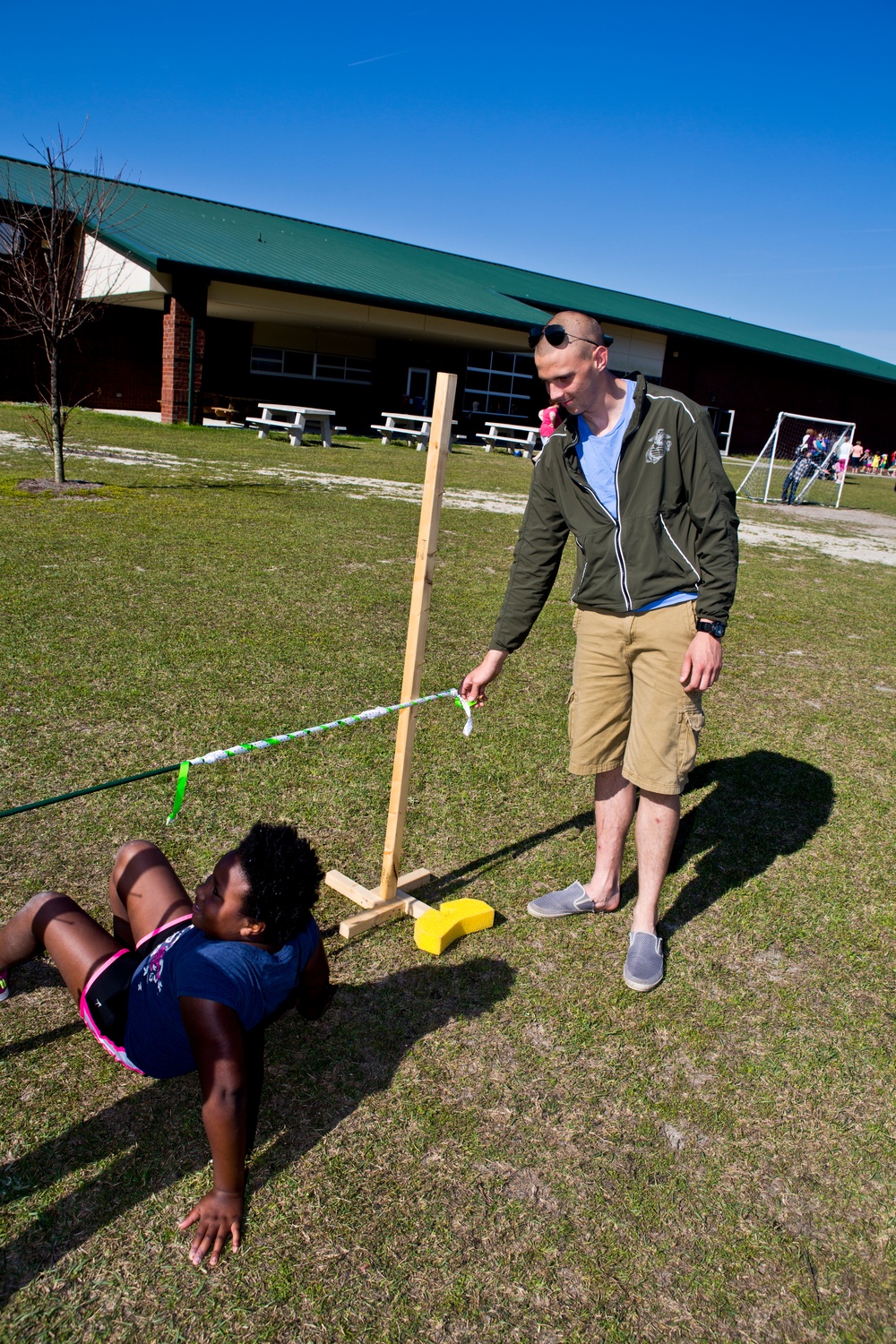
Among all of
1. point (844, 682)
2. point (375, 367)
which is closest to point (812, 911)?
point (844, 682)

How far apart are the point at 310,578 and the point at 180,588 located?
1184 millimetres

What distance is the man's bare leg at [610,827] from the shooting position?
348cm

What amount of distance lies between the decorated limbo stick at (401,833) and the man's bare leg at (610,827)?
1.49 ft

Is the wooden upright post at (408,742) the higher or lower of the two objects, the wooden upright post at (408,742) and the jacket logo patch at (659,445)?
the lower

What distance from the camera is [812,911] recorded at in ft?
12.2

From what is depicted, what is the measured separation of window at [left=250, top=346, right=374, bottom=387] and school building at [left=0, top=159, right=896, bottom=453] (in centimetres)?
4

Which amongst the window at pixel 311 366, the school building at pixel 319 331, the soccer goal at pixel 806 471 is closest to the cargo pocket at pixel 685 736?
the school building at pixel 319 331

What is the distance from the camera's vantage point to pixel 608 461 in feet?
10.1

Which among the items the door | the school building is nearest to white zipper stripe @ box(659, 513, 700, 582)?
the school building

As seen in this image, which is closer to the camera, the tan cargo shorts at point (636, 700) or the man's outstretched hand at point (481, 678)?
the tan cargo shorts at point (636, 700)

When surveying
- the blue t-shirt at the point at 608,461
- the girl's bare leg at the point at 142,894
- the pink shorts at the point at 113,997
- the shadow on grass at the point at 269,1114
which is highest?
the blue t-shirt at the point at 608,461

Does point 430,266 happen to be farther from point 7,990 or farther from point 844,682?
point 7,990

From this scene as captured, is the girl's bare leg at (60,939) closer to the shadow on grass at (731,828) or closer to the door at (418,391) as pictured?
the shadow on grass at (731,828)

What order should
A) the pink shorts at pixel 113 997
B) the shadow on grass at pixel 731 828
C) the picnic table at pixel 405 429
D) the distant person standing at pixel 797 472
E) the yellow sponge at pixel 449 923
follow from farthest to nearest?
1. the picnic table at pixel 405 429
2. the distant person standing at pixel 797 472
3. the shadow on grass at pixel 731 828
4. the yellow sponge at pixel 449 923
5. the pink shorts at pixel 113 997
